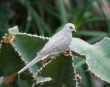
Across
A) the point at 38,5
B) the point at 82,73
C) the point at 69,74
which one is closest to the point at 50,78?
the point at 69,74

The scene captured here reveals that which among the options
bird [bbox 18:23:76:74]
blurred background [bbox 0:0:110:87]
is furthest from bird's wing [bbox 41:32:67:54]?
blurred background [bbox 0:0:110:87]

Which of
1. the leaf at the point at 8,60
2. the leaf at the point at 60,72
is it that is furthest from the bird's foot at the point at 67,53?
the leaf at the point at 8,60

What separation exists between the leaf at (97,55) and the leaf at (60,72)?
53mm

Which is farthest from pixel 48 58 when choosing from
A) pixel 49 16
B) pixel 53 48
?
pixel 49 16

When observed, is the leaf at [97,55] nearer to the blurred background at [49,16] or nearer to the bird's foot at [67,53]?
the bird's foot at [67,53]

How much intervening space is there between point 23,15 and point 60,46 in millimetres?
1812

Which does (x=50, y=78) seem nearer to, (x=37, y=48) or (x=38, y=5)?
(x=37, y=48)

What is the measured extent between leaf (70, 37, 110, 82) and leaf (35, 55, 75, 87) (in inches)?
2.1

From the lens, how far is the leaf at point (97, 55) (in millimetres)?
1071

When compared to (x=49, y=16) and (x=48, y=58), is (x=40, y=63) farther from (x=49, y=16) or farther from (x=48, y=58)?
Answer: (x=49, y=16)

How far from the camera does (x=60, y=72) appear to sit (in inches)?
42.9

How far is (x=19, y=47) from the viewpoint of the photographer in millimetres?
1148

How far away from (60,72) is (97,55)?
109 mm

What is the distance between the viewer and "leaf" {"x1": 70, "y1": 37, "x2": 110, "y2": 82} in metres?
1.07
